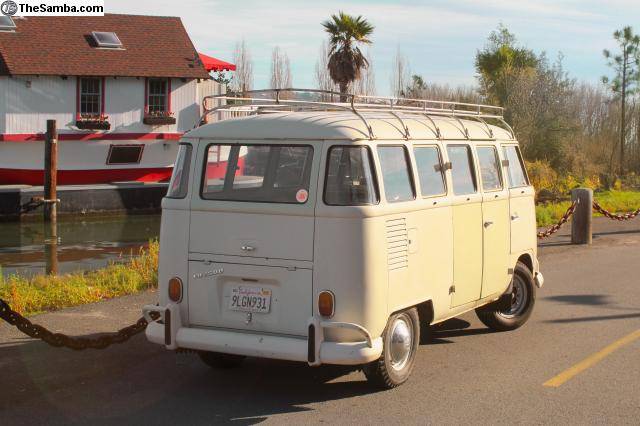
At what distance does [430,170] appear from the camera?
8.39m

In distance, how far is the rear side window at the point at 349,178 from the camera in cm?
730

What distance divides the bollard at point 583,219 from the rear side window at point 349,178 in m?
10.9

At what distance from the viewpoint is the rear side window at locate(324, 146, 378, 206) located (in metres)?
7.30

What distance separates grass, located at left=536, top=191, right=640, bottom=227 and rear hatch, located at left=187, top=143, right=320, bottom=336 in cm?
1395

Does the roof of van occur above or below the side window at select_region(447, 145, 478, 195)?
above

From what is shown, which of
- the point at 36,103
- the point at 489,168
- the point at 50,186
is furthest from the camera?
the point at 36,103

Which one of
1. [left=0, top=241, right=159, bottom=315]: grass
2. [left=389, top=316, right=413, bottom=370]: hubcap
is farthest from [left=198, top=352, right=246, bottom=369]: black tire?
[left=0, top=241, right=159, bottom=315]: grass

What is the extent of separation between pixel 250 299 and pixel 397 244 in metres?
1.24

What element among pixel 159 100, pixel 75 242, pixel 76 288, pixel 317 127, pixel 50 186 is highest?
pixel 159 100

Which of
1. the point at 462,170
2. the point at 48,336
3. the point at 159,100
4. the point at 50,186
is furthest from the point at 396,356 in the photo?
the point at 159,100

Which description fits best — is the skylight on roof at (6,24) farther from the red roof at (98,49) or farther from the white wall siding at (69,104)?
the white wall siding at (69,104)

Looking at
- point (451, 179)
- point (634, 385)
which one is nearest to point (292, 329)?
point (451, 179)

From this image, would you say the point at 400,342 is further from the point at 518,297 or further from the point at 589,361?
the point at 518,297

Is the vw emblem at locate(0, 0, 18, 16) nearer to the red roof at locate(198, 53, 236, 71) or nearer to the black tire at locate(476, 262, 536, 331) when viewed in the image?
the red roof at locate(198, 53, 236, 71)
